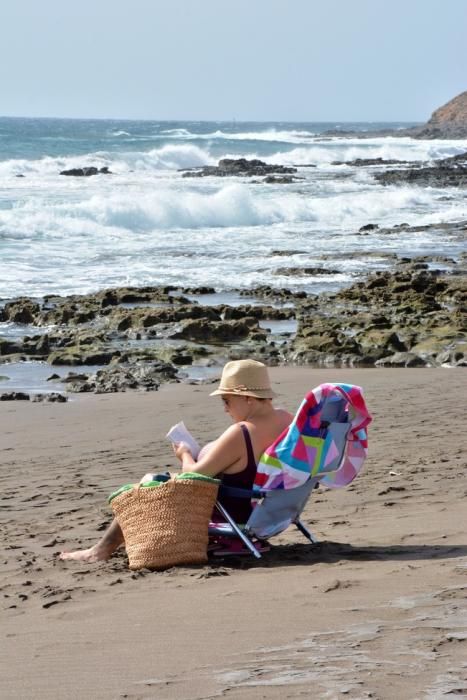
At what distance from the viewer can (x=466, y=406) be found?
1002 cm

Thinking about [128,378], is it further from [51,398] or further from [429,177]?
[429,177]

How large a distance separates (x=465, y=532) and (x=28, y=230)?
23944mm

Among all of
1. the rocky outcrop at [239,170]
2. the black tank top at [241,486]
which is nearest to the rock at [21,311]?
the black tank top at [241,486]

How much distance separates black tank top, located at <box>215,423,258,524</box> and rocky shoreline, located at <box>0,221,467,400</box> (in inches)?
230

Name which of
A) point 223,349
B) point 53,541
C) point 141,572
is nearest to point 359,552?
point 141,572

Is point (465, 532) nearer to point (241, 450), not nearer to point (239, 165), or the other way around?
point (241, 450)

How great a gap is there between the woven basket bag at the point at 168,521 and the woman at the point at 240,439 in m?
0.14

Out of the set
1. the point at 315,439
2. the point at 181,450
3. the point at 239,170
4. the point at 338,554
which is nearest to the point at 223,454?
the point at 181,450

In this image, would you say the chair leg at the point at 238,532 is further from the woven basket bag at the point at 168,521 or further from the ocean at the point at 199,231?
the ocean at the point at 199,231

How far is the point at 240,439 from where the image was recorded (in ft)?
17.8

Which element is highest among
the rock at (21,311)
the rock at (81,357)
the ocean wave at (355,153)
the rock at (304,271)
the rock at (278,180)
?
the ocean wave at (355,153)

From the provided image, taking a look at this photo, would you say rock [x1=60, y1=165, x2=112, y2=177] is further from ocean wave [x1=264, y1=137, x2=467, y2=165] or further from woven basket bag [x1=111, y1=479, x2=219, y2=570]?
woven basket bag [x1=111, y1=479, x2=219, y2=570]

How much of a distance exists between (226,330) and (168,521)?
9.71 m

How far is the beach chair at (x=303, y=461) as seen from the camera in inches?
210
